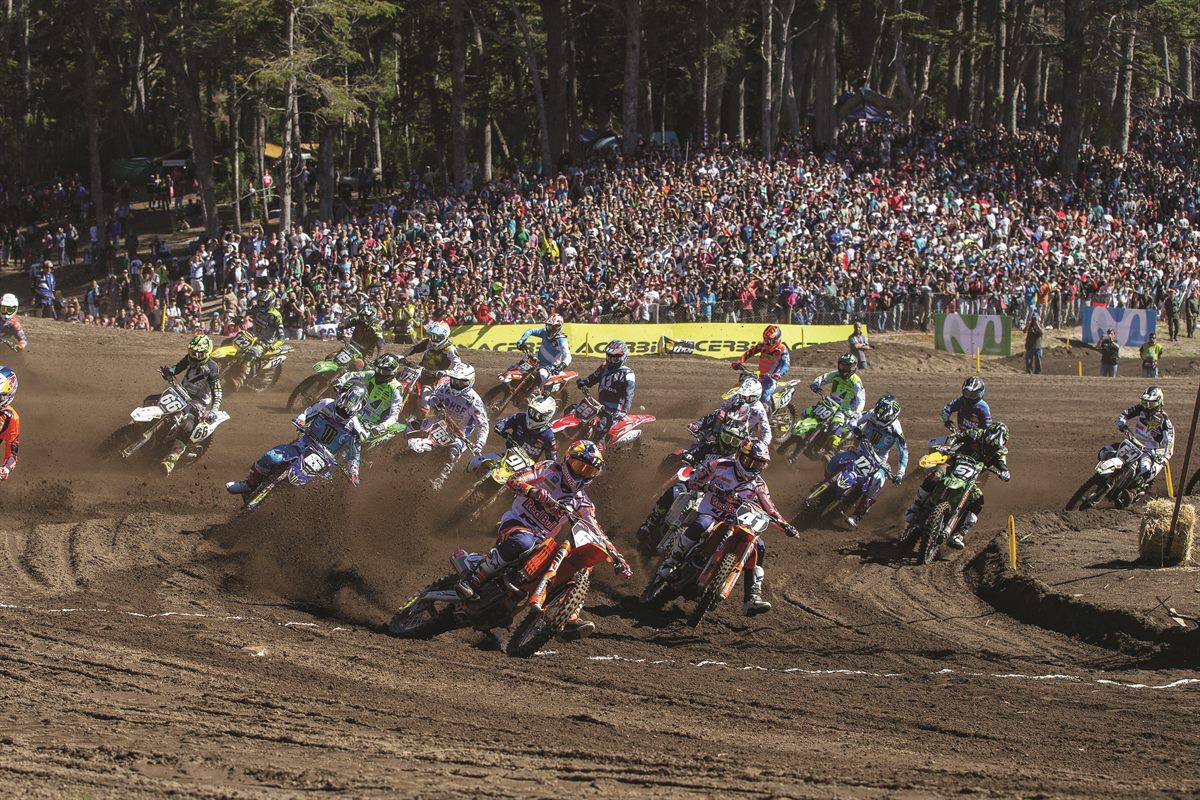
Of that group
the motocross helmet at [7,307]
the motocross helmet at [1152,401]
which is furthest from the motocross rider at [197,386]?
the motocross helmet at [1152,401]

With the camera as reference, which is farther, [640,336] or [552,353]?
[640,336]

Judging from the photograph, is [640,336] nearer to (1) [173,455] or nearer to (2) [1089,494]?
(2) [1089,494]

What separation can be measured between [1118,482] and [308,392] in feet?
41.8

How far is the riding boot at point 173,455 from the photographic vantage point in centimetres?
1692

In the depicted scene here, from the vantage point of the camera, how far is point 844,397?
63.3 feet

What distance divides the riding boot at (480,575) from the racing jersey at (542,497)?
0.32 m

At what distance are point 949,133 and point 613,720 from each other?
40.0m

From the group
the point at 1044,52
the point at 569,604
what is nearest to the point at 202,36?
the point at 569,604

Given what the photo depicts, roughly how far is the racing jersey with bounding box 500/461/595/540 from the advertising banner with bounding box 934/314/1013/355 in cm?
2316

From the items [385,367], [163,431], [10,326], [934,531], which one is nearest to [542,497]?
[385,367]

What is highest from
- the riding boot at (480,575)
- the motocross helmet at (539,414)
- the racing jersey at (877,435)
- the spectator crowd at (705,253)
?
the spectator crowd at (705,253)

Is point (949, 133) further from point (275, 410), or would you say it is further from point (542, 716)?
point (542, 716)

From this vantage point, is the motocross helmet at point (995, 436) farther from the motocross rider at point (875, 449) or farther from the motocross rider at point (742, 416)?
the motocross rider at point (742, 416)

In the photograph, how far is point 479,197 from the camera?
3562cm
